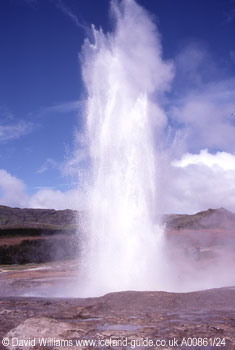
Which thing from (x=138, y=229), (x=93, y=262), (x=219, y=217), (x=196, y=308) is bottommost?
(x=196, y=308)

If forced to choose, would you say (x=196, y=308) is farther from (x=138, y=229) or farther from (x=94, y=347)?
(x=138, y=229)

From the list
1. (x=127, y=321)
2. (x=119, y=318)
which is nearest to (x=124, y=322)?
(x=127, y=321)

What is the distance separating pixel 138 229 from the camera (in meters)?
16.5

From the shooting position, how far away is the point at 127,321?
27.5 ft

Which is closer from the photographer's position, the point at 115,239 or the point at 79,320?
the point at 79,320

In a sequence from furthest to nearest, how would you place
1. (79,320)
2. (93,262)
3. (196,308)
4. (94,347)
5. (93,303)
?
(93,262)
(93,303)
(196,308)
(79,320)
(94,347)

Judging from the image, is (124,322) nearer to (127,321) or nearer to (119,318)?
(127,321)

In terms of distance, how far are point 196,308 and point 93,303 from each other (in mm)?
3172

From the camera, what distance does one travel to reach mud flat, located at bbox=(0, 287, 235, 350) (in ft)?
22.1

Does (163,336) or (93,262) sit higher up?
(93,262)

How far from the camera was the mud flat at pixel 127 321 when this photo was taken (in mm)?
6730

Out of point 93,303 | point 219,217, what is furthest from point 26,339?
point 219,217

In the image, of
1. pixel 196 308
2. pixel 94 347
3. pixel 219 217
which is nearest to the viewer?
pixel 94 347

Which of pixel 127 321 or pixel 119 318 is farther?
pixel 119 318
